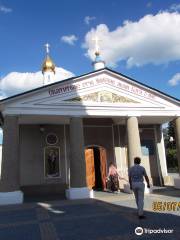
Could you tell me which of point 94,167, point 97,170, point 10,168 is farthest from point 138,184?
point 97,170

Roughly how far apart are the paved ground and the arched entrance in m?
6.83

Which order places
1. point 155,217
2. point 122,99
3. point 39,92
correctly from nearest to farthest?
point 155,217, point 39,92, point 122,99

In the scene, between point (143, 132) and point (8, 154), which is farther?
point (143, 132)

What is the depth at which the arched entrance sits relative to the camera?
60.9ft

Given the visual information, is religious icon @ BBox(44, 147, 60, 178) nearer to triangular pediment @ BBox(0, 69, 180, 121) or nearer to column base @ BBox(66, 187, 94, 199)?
column base @ BBox(66, 187, 94, 199)

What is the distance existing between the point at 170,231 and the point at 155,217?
169 centimetres

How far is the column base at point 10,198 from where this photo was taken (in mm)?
14016

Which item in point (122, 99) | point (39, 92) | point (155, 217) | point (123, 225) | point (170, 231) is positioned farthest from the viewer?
point (122, 99)

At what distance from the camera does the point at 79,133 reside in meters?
15.8

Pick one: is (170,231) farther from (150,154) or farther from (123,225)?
(150,154)

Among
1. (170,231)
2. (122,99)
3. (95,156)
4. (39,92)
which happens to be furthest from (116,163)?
(170,231)

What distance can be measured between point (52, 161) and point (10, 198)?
4608mm

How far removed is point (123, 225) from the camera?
8141 mm

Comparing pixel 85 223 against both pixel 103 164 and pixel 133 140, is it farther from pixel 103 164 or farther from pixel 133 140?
pixel 103 164
